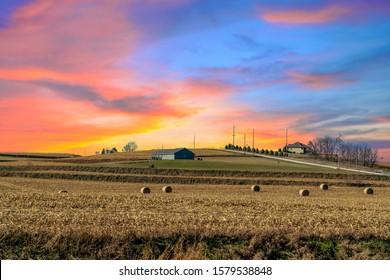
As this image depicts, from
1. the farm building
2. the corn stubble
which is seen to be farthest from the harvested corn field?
the farm building

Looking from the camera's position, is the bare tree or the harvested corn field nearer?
the harvested corn field

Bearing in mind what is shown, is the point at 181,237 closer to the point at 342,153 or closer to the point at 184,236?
the point at 184,236

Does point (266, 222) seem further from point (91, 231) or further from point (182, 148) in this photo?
point (182, 148)

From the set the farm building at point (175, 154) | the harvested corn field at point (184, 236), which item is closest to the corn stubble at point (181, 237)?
the harvested corn field at point (184, 236)

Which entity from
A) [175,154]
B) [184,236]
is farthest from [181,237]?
[175,154]

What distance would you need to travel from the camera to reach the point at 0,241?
16062mm

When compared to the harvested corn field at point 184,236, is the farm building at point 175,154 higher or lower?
higher

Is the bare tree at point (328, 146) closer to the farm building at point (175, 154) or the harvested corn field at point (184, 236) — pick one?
the farm building at point (175, 154)

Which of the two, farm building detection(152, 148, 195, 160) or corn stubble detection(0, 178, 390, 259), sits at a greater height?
farm building detection(152, 148, 195, 160)

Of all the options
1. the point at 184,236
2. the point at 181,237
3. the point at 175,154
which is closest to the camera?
the point at 181,237

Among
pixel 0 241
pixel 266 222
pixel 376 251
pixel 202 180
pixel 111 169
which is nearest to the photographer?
pixel 0 241

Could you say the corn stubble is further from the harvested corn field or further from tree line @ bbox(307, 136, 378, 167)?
tree line @ bbox(307, 136, 378, 167)
